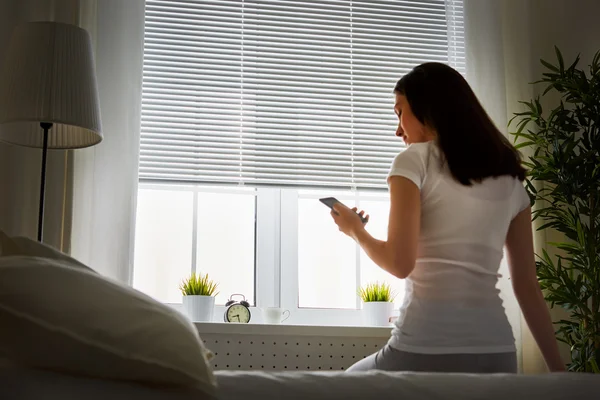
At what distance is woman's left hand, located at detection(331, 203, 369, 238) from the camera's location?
1.93 m

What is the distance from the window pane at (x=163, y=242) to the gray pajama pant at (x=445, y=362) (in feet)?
5.65

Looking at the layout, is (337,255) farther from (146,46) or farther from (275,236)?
(146,46)

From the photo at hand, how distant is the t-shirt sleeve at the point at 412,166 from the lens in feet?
5.66

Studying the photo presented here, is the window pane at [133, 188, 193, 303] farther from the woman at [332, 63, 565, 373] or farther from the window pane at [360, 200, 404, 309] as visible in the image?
the woman at [332, 63, 565, 373]

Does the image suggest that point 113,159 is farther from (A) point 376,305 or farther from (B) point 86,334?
(B) point 86,334

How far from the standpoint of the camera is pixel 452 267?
170 cm

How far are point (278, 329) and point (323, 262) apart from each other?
55 cm

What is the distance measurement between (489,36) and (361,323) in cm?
142

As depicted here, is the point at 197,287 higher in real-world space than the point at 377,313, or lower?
higher

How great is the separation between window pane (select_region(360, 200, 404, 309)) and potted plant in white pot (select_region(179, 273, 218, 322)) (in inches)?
28.7

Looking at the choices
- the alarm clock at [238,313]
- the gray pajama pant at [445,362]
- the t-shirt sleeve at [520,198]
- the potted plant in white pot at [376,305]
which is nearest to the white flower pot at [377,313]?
the potted plant in white pot at [376,305]

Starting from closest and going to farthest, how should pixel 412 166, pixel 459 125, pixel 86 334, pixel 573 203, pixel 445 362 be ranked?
pixel 86 334 → pixel 445 362 → pixel 412 166 → pixel 459 125 → pixel 573 203

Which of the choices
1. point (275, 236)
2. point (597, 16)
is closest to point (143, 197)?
point (275, 236)

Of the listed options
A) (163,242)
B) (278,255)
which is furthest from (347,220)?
(163,242)
